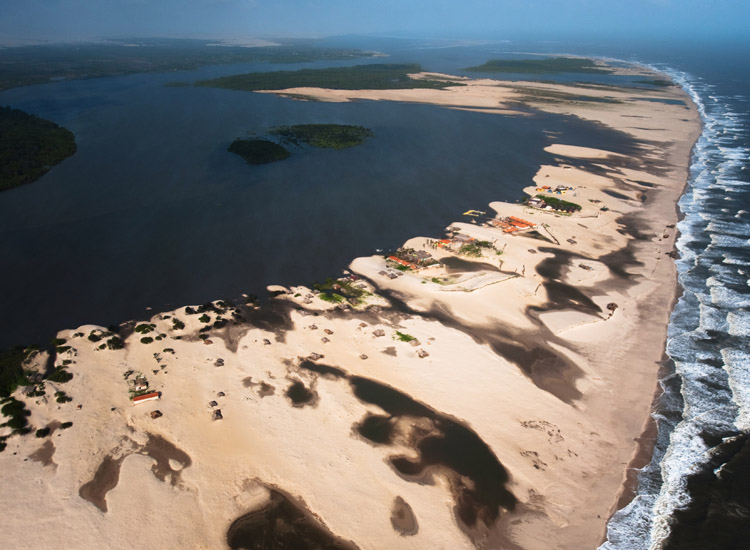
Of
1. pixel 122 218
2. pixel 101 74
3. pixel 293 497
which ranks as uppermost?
pixel 101 74

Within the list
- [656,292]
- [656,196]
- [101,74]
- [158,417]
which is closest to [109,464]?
[158,417]

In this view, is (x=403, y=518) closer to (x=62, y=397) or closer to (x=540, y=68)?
(x=62, y=397)

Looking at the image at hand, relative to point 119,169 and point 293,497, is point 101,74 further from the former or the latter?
point 293,497

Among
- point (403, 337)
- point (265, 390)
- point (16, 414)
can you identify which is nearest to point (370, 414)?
point (265, 390)

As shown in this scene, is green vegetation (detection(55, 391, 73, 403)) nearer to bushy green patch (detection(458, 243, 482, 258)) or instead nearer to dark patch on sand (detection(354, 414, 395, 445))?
dark patch on sand (detection(354, 414, 395, 445))

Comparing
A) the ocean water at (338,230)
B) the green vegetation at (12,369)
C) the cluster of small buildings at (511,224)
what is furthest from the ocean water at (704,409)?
the green vegetation at (12,369)

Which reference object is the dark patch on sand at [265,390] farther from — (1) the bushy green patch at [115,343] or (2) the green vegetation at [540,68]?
(2) the green vegetation at [540,68]
